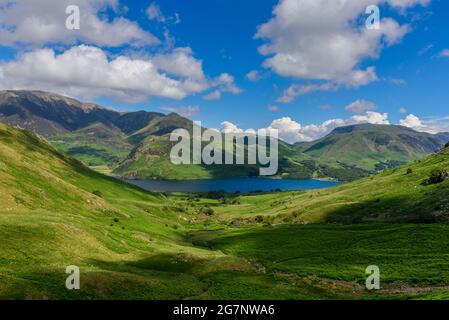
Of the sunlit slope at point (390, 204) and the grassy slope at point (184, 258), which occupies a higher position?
the sunlit slope at point (390, 204)

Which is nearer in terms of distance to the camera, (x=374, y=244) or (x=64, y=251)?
(x=64, y=251)

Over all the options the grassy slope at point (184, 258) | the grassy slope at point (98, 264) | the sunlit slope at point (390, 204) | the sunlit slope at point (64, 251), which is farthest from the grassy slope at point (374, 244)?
the sunlit slope at point (64, 251)

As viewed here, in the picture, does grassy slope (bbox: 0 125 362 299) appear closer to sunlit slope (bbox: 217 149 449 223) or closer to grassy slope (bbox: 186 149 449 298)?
grassy slope (bbox: 186 149 449 298)

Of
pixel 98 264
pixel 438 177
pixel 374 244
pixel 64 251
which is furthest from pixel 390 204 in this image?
pixel 64 251

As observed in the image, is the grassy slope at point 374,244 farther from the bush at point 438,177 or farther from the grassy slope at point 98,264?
the grassy slope at point 98,264

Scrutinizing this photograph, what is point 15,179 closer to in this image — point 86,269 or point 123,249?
point 123,249

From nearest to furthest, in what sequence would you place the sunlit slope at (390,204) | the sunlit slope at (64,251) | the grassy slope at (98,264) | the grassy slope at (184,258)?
the sunlit slope at (64,251) < the grassy slope at (98,264) < the grassy slope at (184,258) < the sunlit slope at (390,204)

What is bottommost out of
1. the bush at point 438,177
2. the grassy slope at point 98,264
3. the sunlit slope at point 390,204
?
the grassy slope at point 98,264

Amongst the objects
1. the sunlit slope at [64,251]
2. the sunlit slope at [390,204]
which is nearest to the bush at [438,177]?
the sunlit slope at [390,204]

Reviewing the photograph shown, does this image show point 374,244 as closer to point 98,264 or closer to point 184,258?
point 184,258

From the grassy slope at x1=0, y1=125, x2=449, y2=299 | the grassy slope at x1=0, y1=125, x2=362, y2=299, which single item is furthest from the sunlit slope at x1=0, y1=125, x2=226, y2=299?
the grassy slope at x1=0, y1=125, x2=449, y2=299

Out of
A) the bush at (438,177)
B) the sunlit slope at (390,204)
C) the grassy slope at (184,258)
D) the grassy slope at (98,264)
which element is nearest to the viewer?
the grassy slope at (98,264)

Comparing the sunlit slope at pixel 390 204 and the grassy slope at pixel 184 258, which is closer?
the grassy slope at pixel 184 258
